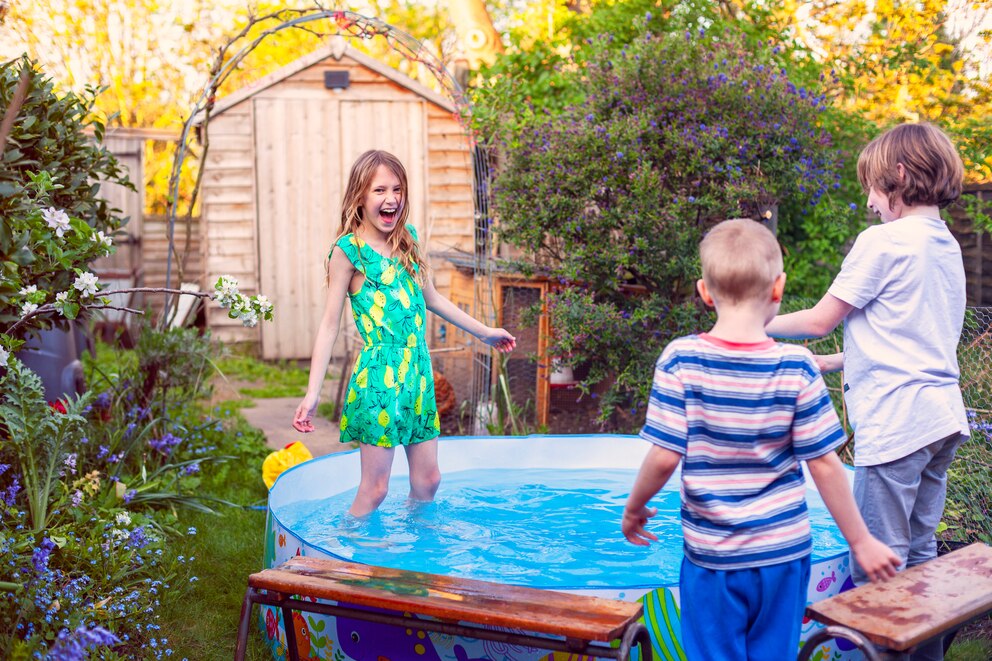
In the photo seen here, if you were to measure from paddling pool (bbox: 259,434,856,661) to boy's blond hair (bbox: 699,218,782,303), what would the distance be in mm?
945

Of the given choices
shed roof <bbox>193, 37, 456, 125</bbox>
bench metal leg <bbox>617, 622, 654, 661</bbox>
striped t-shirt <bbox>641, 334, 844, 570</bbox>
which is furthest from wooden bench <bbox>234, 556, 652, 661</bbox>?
shed roof <bbox>193, 37, 456, 125</bbox>

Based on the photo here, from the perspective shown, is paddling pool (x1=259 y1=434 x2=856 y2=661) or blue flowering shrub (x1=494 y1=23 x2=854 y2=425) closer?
paddling pool (x1=259 y1=434 x2=856 y2=661)

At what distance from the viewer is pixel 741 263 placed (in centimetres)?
201

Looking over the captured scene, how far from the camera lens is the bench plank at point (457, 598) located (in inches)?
84.6

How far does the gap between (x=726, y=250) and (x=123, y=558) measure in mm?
2313

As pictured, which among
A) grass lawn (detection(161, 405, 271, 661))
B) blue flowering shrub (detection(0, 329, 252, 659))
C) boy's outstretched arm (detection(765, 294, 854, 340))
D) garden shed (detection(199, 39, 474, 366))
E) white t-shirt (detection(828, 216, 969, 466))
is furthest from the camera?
garden shed (detection(199, 39, 474, 366))

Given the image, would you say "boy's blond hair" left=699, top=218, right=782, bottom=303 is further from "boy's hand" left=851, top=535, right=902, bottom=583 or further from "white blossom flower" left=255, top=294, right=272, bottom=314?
"white blossom flower" left=255, top=294, right=272, bottom=314

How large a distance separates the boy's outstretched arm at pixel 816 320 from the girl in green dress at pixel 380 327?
4.63 feet

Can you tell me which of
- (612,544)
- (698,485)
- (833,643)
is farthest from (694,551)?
(612,544)

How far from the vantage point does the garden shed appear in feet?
30.8

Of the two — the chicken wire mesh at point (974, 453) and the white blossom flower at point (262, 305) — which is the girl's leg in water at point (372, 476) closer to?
the white blossom flower at point (262, 305)

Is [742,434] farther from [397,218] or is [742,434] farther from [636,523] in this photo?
[397,218]

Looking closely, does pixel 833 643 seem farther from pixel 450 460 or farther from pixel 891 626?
pixel 450 460

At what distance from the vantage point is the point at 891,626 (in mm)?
1995
